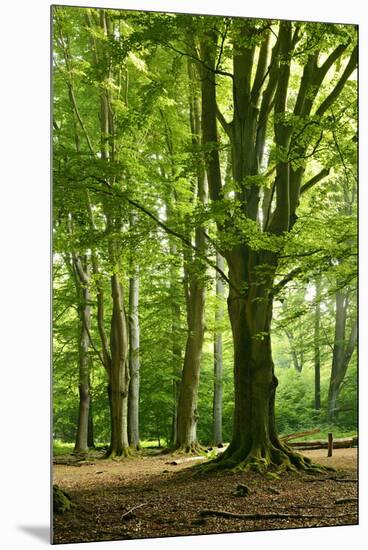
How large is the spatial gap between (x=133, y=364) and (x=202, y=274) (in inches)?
37.5

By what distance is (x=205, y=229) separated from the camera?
6719 mm

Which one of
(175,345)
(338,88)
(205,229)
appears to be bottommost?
(175,345)

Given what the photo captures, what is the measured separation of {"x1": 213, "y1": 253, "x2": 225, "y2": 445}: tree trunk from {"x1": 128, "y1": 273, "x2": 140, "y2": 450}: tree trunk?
0.65 m

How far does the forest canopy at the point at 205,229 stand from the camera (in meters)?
6.37

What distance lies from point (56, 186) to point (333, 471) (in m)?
3.36

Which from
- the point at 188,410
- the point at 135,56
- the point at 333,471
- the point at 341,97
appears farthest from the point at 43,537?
the point at 341,97

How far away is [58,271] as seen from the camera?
6.16 metres

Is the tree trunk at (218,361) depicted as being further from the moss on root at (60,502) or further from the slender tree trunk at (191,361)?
the moss on root at (60,502)

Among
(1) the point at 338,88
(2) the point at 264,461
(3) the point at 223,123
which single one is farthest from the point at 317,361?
(1) the point at 338,88

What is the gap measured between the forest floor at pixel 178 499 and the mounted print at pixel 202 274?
0.01 m

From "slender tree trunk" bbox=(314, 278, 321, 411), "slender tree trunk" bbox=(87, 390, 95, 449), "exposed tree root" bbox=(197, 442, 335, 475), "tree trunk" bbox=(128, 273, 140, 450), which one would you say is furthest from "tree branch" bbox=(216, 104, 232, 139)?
"exposed tree root" bbox=(197, 442, 335, 475)

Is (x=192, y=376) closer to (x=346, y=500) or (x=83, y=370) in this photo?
(x=83, y=370)

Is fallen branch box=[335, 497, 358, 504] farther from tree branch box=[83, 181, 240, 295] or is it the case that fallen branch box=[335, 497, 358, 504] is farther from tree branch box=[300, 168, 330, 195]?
tree branch box=[300, 168, 330, 195]

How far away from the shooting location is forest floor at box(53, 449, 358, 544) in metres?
6.11
